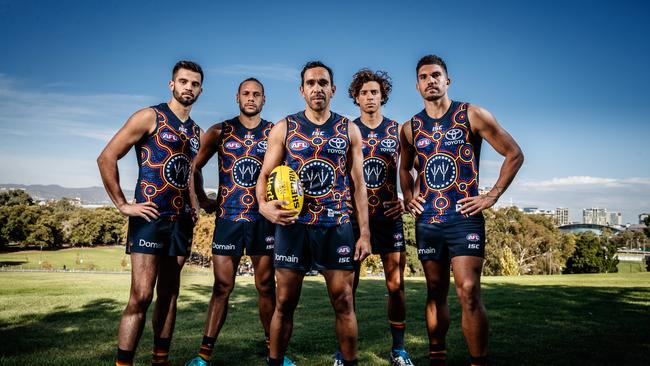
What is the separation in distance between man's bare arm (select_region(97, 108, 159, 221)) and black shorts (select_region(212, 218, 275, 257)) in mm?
1089

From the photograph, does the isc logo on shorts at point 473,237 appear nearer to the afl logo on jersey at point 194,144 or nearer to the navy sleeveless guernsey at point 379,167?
the navy sleeveless guernsey at point 379,167

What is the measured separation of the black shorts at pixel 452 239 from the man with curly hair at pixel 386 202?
3.53 ft

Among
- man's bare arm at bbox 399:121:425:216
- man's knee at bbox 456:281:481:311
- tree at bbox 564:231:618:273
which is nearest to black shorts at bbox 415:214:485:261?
man's knee at bbox 456:281:481:311

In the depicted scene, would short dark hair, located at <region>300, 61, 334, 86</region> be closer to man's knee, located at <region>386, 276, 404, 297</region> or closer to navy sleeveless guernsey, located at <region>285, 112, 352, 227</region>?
navy sleeveless guernsey, located at <region>285, 112, 352, 227</region>

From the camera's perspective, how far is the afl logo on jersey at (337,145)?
4.78m

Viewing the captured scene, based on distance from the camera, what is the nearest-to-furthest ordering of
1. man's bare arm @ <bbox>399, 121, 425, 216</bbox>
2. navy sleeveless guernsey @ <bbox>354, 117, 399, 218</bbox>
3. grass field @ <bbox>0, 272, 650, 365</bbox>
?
man's bare arm @ <bbox>399, 121, 425, 216</bbox> < grass field @ <bbox>0, 272, 650, 365</bbox> < navy sleeveless guernsey @ <bbox>354, 117, 399, 218</bbox>

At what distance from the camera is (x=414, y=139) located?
5535 mm

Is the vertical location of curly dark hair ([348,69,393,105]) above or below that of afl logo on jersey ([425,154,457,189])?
above

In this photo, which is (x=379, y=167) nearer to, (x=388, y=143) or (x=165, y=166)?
(x=388, y=143)

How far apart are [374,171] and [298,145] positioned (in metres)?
1.93

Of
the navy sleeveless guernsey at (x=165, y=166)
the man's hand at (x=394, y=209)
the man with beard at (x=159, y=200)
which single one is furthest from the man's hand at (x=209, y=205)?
the man's hand at (x=394, y=209)

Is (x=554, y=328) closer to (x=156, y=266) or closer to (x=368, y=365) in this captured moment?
(x=368, y=365)

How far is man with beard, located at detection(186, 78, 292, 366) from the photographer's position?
5.84 metres

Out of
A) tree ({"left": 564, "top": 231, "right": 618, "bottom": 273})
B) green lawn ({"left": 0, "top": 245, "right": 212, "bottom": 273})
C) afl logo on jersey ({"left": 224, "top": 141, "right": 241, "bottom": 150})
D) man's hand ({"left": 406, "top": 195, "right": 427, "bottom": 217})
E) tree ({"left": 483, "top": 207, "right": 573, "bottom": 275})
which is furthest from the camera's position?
tree ({"left": 564, "top": 231, "right": 618, "bottom": 273})
